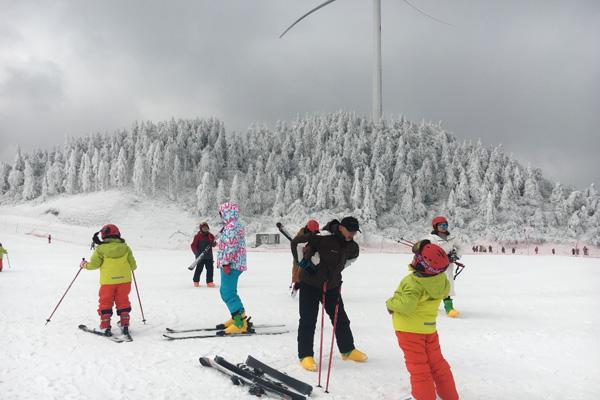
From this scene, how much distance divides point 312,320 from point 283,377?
960 millimetres

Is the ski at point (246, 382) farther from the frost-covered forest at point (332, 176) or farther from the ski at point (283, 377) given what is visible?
the frost-covered forest at point (332, 176)

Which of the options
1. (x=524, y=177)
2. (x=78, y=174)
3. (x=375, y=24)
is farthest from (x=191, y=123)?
(x=524, y=177)

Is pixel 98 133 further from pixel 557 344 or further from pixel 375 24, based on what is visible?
pixel 557 344

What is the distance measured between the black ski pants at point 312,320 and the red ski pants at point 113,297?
349 cm

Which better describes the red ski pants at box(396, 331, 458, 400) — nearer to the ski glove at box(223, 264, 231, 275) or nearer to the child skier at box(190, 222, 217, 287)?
the ski glove at box(223, 264, 231, 275)

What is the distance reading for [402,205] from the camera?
80875 millimetres

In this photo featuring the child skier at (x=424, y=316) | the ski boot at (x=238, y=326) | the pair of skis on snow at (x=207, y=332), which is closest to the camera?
the child skier at (x=424, y=316)

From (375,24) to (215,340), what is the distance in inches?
4583

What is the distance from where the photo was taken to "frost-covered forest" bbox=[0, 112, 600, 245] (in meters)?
76.9

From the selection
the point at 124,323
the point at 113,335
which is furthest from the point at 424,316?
the point at 113,335

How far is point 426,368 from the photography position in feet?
14.0

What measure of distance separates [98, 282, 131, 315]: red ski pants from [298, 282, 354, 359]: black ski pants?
3.49m

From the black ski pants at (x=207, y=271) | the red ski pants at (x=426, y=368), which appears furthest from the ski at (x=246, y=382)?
the black ski pants at (x=207, y=271)

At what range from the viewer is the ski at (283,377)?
465 cm
